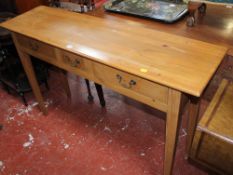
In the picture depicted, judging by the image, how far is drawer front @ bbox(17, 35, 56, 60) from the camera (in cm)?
128

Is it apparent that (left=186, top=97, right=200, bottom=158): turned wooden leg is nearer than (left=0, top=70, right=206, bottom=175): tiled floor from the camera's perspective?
Yes

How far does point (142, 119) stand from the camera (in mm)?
1817

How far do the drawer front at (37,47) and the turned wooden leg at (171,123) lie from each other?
671 millimetres

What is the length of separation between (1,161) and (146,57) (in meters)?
1.21

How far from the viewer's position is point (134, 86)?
998mm

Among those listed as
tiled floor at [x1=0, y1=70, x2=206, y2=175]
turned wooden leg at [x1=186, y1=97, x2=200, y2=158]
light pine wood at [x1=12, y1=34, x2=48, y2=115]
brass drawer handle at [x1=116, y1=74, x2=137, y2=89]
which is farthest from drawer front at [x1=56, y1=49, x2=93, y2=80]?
tiled floor at [x1=0, y1=70, x2=206, y2=175]

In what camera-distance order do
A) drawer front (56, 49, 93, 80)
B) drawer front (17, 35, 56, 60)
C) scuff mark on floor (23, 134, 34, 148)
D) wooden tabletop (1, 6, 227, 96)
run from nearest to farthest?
wooden tabletop (1, 6, 227, 96), drawer front (56, 49, 93, 80), drawer front (17, 35, 56, 60), scuff mark on floor (23, 134, 34, 148)

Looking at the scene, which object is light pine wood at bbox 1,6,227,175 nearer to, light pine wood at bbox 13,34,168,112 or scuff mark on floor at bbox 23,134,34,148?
light pine wood at bbox 13,34,168,112

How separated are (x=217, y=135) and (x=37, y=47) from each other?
1014 mm

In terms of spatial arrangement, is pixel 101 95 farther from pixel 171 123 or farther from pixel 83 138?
pixel 171 123

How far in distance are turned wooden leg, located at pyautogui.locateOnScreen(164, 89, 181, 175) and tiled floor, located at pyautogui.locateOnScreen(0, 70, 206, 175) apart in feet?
1.21

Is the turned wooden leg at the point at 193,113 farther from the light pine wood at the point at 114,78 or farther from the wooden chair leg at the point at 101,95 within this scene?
the wooden chair leg at the point at 101,95

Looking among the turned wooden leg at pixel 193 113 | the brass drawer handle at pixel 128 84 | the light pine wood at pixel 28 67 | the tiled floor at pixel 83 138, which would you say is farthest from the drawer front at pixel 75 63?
the tiled floor at pixel 83 138

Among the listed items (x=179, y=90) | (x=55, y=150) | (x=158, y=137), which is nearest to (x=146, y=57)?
(x=179, y=90)
